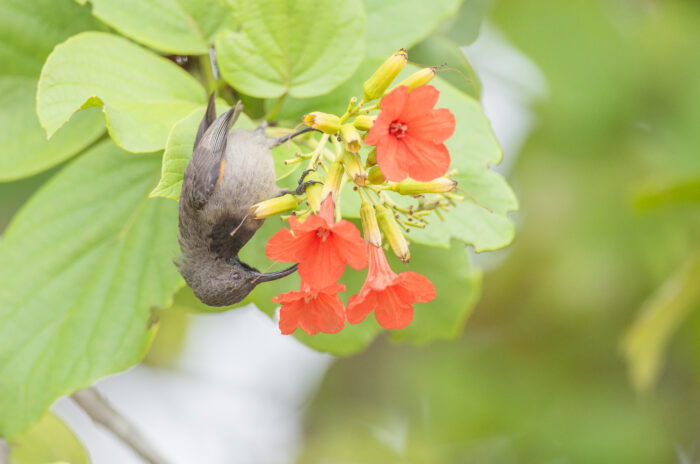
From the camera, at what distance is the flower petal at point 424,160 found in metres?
1.06

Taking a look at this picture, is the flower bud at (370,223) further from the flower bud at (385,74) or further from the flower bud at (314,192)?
the flower bud at (385,74)

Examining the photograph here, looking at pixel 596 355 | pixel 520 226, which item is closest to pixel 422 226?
pixel 520 226

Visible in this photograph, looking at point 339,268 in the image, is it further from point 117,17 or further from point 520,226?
point 520,226

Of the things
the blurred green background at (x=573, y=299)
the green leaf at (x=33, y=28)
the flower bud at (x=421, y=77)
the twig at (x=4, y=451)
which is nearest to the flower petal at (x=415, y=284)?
the flower bud at (x=421, y=77)

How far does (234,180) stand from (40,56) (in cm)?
69

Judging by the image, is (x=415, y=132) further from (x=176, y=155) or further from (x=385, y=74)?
(x=176, y=155)

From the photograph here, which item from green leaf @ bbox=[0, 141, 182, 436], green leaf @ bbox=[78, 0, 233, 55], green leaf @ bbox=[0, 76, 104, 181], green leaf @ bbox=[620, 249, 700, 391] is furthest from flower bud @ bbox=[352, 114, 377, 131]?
green leaf @ bbox=[620, 249, 700, 391]

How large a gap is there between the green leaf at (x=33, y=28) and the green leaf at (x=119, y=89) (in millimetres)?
279

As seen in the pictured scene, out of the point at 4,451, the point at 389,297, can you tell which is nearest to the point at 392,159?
the point at 389,297

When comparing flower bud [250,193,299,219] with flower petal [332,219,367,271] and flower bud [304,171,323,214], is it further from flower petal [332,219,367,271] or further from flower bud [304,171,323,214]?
flower petal [332,219,367,271]

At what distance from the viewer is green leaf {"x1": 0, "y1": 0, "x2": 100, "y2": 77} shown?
1519 millimetres

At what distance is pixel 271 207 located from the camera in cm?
115

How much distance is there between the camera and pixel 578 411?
3.77 meters

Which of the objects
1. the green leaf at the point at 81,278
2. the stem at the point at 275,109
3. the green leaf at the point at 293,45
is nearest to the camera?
the green leaf at the point at 293,45
